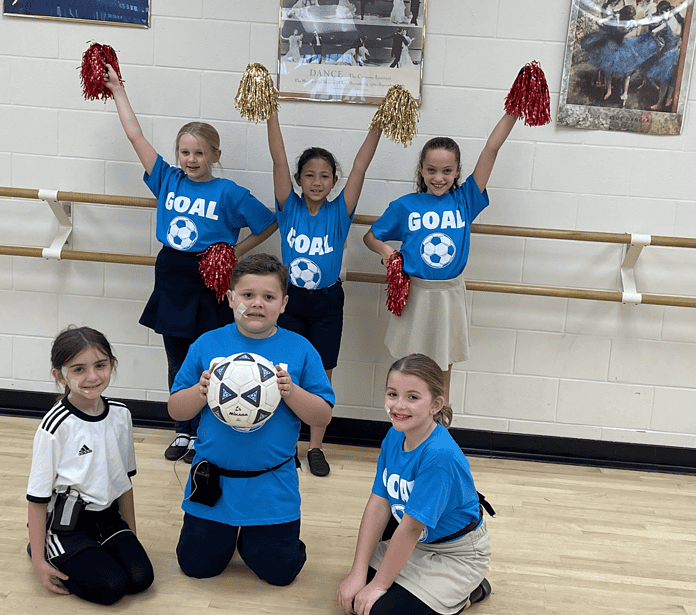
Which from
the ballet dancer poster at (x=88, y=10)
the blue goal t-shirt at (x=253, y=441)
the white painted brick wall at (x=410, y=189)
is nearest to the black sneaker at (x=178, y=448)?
the white painted brick wall at (x=410, y=189)

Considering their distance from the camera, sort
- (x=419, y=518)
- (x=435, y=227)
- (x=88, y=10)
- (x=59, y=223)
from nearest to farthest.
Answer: (x=419, y=518), (x=435, y=227), (x=88, y=10), (x=59, y=223)

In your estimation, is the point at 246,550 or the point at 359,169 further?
A: the point at 359,169

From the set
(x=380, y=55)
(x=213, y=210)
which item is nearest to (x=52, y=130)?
(x=213, y=210)

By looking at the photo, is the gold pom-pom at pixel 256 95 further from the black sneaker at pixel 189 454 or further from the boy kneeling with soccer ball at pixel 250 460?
the black sneaker at pixel 189 454

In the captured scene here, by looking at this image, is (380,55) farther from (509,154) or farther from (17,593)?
(17,593)

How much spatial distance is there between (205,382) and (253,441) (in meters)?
0.22

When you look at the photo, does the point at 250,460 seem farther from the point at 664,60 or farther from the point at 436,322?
the point at 664,60

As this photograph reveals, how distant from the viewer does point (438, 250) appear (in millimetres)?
2549

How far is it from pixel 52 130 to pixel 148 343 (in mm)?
979

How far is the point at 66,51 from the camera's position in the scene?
2812 millimetres

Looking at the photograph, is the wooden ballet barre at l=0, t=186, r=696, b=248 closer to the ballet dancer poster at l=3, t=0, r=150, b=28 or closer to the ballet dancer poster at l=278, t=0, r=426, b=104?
the ballet dancer poster at l=278, t=0, r=426, b=104

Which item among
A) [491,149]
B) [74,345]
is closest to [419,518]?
[74,345]

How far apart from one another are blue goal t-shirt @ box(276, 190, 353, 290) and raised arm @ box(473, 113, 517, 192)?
52 cm

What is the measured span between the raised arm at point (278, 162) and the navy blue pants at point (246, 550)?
1259 millimetres
